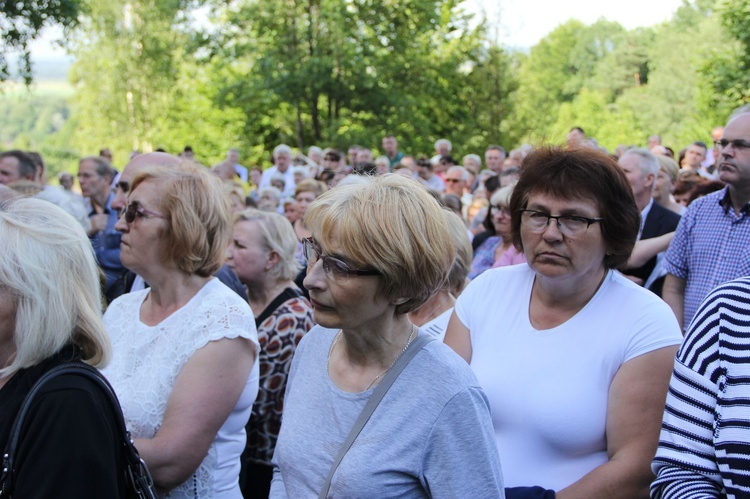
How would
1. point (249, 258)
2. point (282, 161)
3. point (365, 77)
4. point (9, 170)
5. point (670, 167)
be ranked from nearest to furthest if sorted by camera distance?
point (249, 258)
point (670, 167)
point (9, 170)
point (282, 161)
point (365, 77)

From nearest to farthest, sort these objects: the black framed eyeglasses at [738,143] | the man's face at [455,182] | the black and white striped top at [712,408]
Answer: the black and white striped top at [712,408] → the black framed eyeglasses at [738,143] → the man's face at [455,182]

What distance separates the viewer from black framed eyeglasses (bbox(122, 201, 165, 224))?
323cm

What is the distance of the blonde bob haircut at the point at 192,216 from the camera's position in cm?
323

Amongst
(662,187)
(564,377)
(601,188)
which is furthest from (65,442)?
(662,187)

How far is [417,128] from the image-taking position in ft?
73.6

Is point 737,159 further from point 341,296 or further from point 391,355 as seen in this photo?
point 341,296

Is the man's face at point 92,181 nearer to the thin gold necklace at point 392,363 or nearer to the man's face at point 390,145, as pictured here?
the thin gold necklace at point 392,363

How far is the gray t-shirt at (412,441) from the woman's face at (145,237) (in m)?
1.28

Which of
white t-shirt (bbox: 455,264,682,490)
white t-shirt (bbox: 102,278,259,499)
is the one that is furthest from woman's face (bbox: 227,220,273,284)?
white t-shirt (bbox: 455,264,682,490)

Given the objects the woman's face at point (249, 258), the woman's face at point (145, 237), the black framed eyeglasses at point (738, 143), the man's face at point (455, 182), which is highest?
the black framed eyeglasses at point (738, 143)

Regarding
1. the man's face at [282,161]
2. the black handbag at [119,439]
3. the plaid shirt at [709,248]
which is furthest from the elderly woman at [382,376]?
the man's face at [282,161]

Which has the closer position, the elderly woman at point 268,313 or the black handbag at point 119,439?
the black handbag at point 119,439

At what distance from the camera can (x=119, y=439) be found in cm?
216

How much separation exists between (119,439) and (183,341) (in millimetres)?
865
